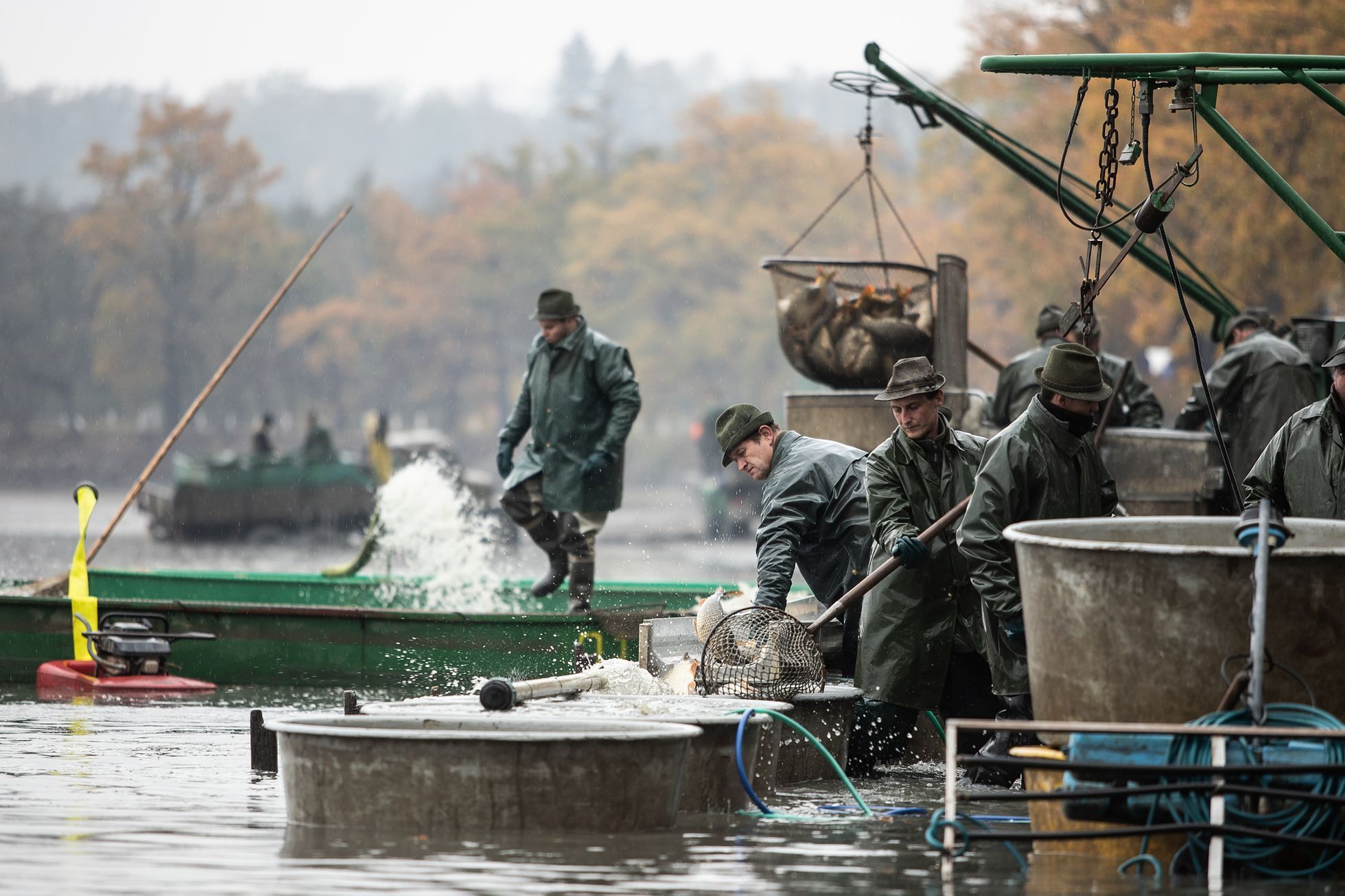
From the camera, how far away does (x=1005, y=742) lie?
7.90m

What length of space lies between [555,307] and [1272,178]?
5.47 metres

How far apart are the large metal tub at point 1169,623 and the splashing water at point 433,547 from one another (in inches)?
322

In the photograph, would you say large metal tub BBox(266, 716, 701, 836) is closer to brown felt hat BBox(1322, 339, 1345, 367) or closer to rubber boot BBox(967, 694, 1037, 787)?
rubber boot BBox(967, 694, 1037, 787)

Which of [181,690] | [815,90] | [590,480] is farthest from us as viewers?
[815,90]

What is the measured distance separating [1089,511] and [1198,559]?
180cm

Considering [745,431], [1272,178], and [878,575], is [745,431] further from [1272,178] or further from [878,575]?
[1272,178]

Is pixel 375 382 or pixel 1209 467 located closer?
pixel 1209 467

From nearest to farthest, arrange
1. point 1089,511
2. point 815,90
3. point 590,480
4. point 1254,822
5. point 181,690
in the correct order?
point 1254,822
point 1089,511
point 181,690
point 590,480
point 815,90

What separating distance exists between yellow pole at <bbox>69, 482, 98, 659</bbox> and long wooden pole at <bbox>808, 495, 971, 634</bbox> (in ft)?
17.6

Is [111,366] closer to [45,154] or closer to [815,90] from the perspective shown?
[45,154]

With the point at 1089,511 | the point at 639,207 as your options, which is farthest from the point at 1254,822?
the point at 639,207

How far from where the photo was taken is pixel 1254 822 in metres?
5.91

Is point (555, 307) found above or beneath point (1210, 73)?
beneath

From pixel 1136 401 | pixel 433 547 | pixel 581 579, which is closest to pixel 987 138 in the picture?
pixel 1136 401
